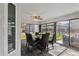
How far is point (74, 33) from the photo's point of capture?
8.16 feet

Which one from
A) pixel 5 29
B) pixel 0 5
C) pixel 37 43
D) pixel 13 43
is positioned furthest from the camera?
pixel 37 43

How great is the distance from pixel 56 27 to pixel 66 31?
0.71ft

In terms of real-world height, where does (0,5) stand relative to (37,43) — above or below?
above

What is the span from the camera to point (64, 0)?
150cm

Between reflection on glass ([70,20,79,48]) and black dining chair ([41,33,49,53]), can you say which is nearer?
reflection on glass ([70,20,79,48])

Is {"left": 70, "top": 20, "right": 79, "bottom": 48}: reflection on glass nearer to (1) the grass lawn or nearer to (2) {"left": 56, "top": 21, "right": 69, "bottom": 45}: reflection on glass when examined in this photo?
(2) {"left": 56, "top": 21, "right": 69, "bottom": 45}: reflection on glass

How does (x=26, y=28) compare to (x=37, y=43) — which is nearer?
(x=26, y=28)

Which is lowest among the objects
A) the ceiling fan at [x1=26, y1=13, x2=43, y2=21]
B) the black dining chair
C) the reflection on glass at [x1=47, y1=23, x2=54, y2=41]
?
the black dining chair

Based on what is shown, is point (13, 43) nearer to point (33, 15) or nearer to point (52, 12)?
point (33, 15)

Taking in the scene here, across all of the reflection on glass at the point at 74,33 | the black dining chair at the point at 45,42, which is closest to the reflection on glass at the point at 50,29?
the black dining chair at the point at 45,42

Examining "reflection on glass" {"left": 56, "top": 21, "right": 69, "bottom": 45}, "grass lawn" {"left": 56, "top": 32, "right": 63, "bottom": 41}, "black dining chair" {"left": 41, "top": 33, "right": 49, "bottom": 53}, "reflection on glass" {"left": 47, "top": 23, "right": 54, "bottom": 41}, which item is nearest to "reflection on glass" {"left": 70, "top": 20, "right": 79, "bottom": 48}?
"reflection on glass" {"left": 56, "top": 21, "right": 69, "bottom": 45}

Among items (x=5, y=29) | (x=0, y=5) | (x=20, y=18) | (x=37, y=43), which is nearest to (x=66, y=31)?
(x=37, y=43)

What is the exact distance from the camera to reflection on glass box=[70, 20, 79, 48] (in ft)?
7.76

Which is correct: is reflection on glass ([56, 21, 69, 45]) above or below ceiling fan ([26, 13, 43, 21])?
below
